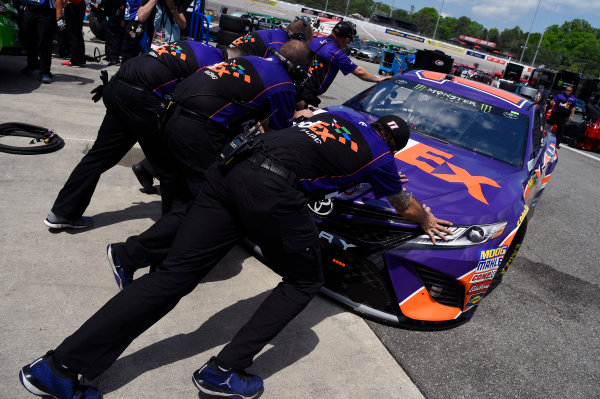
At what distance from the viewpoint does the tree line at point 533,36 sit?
5934 cm

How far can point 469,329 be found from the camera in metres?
3.35

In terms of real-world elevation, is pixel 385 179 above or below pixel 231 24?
below

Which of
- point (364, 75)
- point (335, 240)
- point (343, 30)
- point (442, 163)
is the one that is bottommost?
point (335, 240)

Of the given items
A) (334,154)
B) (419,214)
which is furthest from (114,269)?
(419,214)

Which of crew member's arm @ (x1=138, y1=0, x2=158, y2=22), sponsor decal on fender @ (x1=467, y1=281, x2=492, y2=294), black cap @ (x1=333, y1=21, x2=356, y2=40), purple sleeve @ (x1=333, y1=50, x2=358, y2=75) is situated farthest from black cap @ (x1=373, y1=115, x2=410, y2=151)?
crew member's arm @ (x1=138, y1=0, x2=158, y2=22)

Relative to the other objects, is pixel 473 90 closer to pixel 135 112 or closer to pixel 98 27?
pixel 135 112

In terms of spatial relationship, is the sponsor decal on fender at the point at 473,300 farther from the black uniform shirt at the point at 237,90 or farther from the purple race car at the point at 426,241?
the black uniform shirt at the point at 237,90

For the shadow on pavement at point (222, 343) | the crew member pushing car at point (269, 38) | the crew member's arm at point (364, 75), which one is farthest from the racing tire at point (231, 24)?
the shadow on pavement at point (222, 343)

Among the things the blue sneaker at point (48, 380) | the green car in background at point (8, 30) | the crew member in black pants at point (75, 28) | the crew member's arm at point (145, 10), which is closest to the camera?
the blue sneaker at point (48, 380)

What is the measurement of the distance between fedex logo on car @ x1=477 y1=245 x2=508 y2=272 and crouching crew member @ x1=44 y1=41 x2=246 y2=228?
7.06 feet

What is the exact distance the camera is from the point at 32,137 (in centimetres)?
496

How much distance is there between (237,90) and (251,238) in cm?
98

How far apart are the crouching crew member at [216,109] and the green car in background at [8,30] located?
569cm

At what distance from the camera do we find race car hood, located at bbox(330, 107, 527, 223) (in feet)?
10.3
